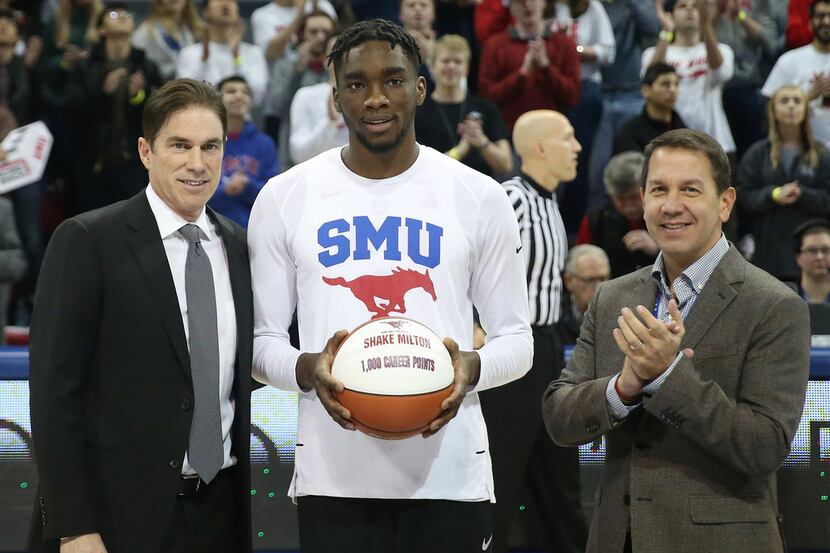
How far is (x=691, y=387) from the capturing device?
9.44 ft

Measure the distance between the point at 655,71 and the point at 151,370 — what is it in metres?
5.99

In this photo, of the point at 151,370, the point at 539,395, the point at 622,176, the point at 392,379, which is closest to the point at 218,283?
the point at 151,370

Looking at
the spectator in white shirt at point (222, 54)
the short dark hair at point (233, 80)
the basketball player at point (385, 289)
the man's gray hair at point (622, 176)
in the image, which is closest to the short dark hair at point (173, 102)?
the basketball player at point (385, 289)

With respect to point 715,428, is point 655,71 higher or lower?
higher

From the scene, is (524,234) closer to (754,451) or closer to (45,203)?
(754,451)

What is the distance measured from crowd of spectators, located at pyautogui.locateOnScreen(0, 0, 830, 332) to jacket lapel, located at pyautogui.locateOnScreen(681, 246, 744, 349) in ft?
14.0

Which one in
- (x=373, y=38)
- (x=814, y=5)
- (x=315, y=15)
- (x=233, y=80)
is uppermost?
(x=814, y=5)

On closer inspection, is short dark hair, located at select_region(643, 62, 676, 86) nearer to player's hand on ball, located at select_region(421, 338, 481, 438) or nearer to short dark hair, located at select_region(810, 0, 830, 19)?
short dark hair, located at select_region(810, 0, 830, 19)

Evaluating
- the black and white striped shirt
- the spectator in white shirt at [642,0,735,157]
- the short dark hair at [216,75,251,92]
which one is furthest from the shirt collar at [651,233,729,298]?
the spectator in white shirt at [642,0,735,157]

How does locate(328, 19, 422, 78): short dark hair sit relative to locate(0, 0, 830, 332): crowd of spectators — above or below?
below

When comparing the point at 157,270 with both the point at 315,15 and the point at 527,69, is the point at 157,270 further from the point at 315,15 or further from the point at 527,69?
the point at 315,15

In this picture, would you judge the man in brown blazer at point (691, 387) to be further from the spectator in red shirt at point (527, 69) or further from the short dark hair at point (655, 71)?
the spectator in red shirt at point (527, 69)

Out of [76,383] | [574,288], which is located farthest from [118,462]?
[574,288]

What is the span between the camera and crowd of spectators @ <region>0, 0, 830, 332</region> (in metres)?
7.93
